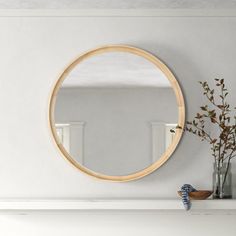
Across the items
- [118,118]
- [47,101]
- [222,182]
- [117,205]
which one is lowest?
[117,205]

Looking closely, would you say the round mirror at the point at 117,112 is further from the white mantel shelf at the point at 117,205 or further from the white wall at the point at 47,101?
the white mantel shelf at the point at 117,205

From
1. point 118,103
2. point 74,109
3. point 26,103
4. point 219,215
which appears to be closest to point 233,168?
point 219,215

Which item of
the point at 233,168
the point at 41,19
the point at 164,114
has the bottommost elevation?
the point at 233,168

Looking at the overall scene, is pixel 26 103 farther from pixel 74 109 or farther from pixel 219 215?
pixel 219 215

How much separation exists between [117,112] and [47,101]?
0.42 metres

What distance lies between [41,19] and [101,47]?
407 millimetres

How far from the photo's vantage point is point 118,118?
363 centimetres

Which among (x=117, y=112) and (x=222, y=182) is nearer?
(x=222, y=182)

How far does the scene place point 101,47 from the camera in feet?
11.9

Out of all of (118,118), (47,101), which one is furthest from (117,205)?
(47,101)

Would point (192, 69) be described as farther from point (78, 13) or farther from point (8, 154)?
point (8, 154)

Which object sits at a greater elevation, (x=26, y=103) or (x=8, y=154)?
(x=26, y=103)

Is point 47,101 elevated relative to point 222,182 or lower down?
elevated

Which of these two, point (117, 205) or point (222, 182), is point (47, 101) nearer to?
point (117, 205)
